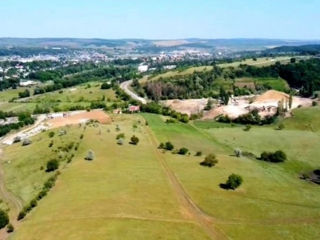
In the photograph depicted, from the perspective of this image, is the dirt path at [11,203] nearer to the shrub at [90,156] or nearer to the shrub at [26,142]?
the shrub at [90,156]

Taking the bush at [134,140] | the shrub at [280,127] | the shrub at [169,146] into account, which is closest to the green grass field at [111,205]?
the shrub at [169,146]

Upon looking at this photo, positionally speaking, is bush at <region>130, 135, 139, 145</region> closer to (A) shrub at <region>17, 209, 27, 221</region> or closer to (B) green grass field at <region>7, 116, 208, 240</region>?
(B) green grass field at <region>7, 116, 208, 240</region>

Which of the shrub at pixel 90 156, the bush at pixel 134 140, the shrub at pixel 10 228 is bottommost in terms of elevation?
the shrub at pixel 10 228

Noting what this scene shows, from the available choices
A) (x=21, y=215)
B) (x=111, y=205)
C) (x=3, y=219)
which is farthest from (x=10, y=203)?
(x=111, y=205)

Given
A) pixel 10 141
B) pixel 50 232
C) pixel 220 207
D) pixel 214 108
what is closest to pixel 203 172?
pixel 220 207

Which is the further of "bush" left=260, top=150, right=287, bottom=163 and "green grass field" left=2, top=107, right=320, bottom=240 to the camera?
"bush" left=260, top=150, right=287, bottom=163

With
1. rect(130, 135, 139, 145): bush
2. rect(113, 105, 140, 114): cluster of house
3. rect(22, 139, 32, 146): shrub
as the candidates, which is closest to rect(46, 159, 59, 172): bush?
rect(130, 135, 139, 145): bush

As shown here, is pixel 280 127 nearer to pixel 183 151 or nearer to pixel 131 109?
pixel 183 151

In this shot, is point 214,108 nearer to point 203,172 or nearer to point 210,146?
point 210,146
